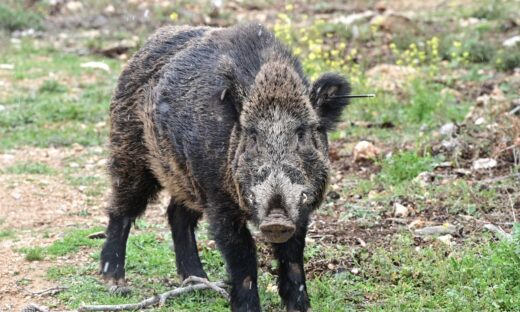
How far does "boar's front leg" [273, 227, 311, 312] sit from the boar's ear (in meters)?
0.75

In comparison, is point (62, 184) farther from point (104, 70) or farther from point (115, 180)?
point (104, 70)

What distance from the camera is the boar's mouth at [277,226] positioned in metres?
4.70

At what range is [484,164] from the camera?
8.46 metres

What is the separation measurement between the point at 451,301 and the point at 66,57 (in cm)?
1115

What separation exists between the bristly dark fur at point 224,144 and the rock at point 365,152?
2.86m

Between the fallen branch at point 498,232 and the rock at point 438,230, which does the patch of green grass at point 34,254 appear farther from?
the fallen branch at point 498,232

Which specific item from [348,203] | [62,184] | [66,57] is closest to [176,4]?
[66,57]

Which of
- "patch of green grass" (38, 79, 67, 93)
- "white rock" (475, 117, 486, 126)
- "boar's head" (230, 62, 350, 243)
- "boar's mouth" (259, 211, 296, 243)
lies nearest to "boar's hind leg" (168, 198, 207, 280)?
"boar's head" (230, 62, 350, 243)

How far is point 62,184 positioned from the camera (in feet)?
31.2

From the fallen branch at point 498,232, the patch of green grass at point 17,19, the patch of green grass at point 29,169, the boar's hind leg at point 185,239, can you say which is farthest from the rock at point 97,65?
the fallen branch at point 498,232

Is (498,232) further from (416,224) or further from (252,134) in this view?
(252,134)

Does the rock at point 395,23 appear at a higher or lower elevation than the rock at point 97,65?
higher

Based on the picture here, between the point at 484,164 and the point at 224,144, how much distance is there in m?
3.72

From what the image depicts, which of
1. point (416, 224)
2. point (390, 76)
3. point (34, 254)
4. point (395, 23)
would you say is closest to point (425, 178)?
point (416, 224)
